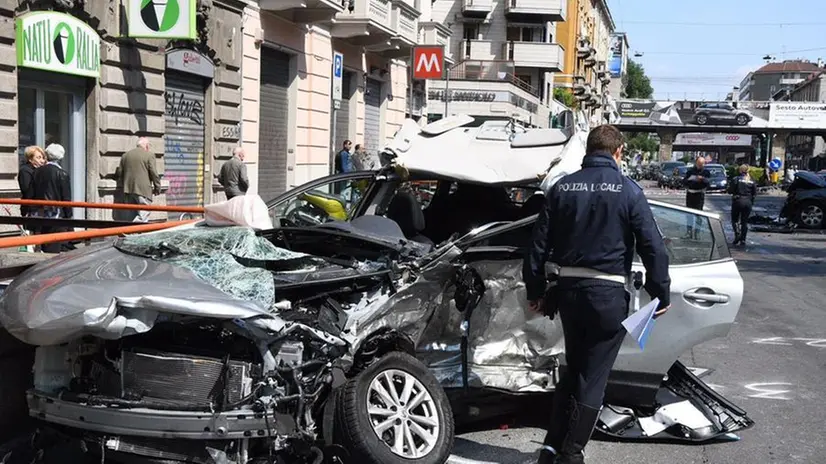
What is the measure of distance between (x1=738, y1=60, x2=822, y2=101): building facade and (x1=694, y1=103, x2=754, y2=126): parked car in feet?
365

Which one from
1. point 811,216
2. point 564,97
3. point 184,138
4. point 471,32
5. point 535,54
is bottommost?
point 811,216

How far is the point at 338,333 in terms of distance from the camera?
438 centimetres

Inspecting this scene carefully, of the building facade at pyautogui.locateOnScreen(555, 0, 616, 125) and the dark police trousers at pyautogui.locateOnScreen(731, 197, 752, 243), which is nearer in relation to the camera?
the dark police trousers at pyautogui.locateOnScreen(731, 197, 752, 243)

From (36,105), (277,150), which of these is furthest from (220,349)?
(277,150)

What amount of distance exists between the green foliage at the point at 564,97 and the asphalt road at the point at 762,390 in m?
50.9

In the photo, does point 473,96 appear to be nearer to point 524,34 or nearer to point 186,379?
point 524,34

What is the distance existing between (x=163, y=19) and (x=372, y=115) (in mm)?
14524

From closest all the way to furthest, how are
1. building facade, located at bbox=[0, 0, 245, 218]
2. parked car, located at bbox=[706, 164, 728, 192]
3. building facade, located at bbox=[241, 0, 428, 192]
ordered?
building facade, located at bbox=[0, 0, 245, 218], building facade, located at bbox=[241, 0, 428, 192], parked car, located at bbox=[706, 164, 728, 192]

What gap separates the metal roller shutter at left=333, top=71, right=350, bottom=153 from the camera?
2469 cm

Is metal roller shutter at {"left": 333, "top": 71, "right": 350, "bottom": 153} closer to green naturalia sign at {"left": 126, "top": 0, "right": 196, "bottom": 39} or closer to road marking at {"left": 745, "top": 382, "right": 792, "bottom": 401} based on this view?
green naturalia sign at {"left": 126, "top": 0, "right": 196, "bottom": 39}

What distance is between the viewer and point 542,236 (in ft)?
15.1

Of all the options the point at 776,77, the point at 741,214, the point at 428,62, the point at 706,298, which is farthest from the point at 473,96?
the point at 776,77

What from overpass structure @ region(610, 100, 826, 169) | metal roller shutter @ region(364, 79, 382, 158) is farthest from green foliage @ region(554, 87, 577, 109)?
metal roller shutter @ region(364, 79, 382, 158)

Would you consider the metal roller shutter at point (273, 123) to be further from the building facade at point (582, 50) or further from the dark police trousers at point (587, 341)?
the building facade at point (582, 50)
